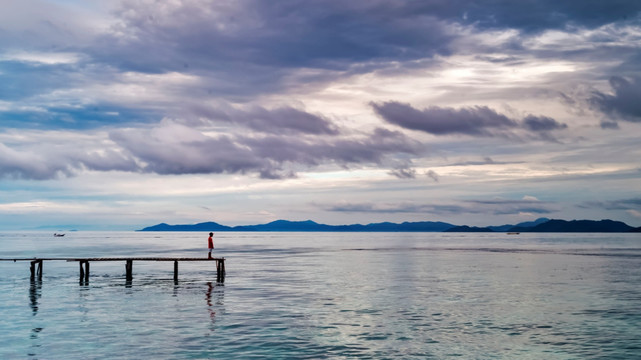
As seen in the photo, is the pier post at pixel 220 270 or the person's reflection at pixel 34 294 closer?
the person's reflection at pixel 34 294

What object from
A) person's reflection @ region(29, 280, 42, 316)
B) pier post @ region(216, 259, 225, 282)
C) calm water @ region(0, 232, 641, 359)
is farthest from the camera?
pier post @ region(216, 259, 225, 282)

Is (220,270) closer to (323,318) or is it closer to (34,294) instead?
(34,294)

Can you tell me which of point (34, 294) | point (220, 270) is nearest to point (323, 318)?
point (34, 294)

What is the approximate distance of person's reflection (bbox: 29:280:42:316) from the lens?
4119 cm

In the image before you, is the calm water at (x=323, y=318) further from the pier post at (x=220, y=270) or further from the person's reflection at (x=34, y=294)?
the pier post at (x=220, y=270)

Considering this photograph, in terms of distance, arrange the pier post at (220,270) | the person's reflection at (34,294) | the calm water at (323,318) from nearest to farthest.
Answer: the calm water at (323,318) < the person's reflection at (34,294) < the pier post at (220,270)

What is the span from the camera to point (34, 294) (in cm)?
5009

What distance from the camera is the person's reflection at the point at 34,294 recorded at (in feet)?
135

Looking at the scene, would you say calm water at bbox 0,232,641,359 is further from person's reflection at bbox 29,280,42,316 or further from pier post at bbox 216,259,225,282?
pier post at bbox 216,259,225,282

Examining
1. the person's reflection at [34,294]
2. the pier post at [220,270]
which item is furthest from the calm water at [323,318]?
the pier post at [220,270]

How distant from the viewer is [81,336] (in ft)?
101

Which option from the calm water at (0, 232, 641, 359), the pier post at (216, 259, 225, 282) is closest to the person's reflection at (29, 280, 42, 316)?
the calm water at (0, 232, 641, 359)

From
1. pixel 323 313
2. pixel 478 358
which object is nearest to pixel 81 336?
pixel 323 313

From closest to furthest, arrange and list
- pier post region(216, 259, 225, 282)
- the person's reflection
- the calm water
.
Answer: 1. the calm water
2. the person's reflection
3. pier post region(216, 259, 225, 282)
